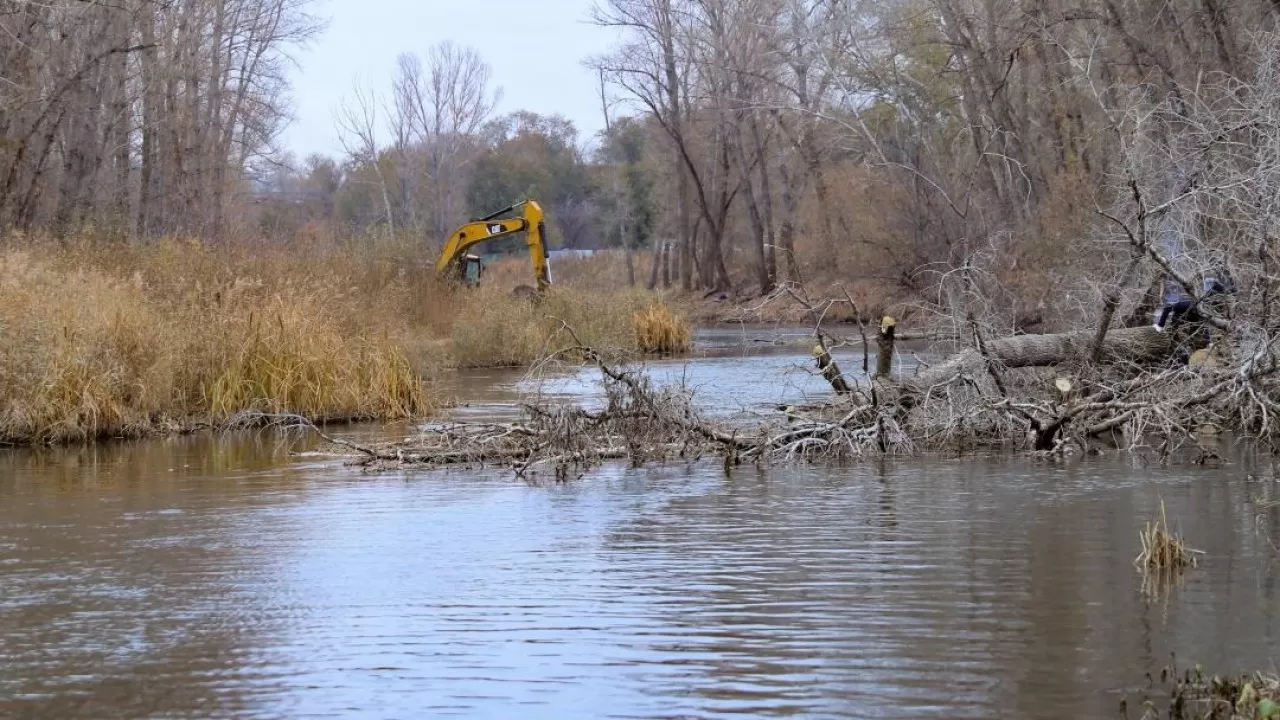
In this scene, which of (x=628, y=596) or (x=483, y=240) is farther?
(x=483, y=240)

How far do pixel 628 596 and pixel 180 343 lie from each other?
10.2 meters

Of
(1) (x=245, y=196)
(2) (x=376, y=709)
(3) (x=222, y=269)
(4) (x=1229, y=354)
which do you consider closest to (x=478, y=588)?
(2) (x=376, y=709)

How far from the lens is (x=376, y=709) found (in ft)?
18.7

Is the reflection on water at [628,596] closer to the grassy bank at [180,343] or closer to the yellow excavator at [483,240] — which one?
the grassy bank at [180,343]

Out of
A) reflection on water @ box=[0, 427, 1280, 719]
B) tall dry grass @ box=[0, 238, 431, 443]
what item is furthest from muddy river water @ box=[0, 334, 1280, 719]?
tall dry grass @ box=[0, 238, 431, 443]

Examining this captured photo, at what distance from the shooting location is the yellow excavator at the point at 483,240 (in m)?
32.6

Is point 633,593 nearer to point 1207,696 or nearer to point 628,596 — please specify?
point 628,596

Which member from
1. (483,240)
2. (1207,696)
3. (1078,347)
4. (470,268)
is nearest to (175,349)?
(1078,347)

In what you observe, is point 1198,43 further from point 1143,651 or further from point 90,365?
point 1143,651

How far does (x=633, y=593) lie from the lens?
7602 mm

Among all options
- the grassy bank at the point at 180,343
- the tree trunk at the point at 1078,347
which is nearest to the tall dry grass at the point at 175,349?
the grassy bank at the point at 180,343

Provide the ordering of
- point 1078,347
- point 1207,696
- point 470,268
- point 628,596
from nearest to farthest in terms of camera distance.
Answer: point 1207,696 → point 628,596 → point 1078,347 → point 470,268

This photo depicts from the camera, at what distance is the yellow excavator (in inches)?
1282

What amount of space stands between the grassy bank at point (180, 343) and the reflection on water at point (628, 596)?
317 centimetres
